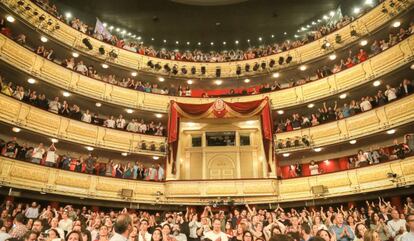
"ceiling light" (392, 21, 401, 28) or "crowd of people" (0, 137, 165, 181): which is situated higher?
"ceiling light" (392, 21, 401, 28)

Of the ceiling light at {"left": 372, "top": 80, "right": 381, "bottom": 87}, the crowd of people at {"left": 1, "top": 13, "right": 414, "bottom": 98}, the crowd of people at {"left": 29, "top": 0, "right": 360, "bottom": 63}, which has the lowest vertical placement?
the ceiling light at {"left": 372, "top": 80, "right": 381, "bottom": 87}

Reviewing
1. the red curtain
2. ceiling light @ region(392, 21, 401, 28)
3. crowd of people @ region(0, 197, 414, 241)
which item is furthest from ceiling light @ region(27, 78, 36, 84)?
ceiling light @ region(392, 21, 401, 28)

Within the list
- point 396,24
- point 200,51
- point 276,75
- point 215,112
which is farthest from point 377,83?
point 200,51

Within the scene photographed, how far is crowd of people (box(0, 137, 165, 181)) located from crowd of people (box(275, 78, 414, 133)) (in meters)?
7.30

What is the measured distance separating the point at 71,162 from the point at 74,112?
2.56 meters

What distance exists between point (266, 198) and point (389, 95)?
7.04 metres

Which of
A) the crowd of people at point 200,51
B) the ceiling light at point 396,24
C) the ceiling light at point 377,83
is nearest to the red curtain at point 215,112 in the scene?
the crowd of people at point 200,51

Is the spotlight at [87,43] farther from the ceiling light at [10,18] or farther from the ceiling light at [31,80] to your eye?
the ceiling light at [31,80]

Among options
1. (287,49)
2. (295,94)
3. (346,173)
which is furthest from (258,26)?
(346,173)

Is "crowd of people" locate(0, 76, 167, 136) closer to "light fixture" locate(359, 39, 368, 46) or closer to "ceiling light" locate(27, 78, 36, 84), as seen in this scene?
"ceiling light" locate(27, 78, 36, 84)

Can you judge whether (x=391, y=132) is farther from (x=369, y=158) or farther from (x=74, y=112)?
(x=74, y=112)

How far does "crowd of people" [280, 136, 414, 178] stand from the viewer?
38.8ft

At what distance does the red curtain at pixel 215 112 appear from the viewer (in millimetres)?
15852

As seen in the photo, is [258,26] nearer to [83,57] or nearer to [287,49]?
[287,49]
